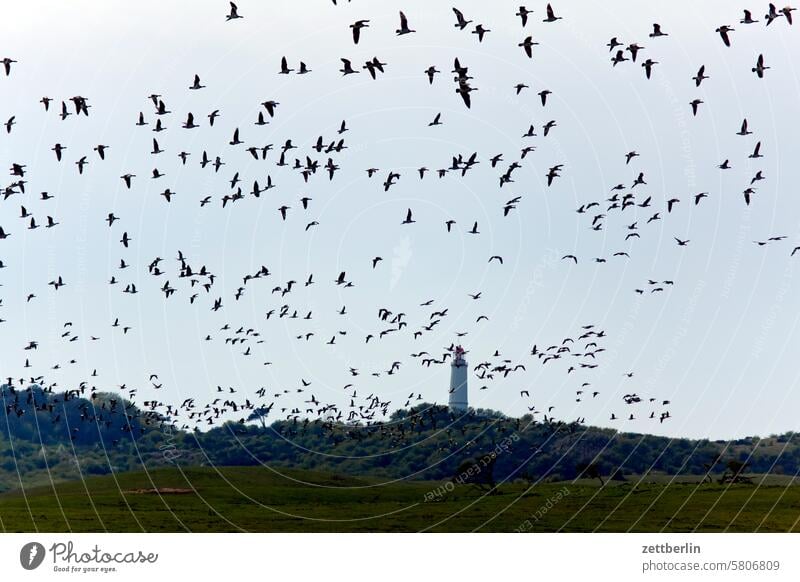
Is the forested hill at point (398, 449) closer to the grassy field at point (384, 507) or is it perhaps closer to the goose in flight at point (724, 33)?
the grassy field at point (384, 507)

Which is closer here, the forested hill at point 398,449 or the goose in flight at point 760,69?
the goose in flight at point 760,69

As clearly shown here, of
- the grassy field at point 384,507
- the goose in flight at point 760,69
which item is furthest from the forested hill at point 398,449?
the goose in flight at point 760,69

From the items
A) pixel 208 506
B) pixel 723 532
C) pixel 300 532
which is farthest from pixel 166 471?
pixel 723 532

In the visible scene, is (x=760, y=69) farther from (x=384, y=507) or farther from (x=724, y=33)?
(x=384, y=507)

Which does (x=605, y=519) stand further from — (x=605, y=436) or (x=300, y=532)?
(x=605, y=436)

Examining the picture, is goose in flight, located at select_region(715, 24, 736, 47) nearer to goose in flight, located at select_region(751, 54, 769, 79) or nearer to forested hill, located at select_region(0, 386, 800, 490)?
goose in flight, located at select_region(751, 54, 769, 79)

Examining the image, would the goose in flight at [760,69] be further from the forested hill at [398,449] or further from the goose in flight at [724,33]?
the forested hill at [398,449]

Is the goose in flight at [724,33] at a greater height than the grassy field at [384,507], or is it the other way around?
Answer: the goose in flight at [724,33]

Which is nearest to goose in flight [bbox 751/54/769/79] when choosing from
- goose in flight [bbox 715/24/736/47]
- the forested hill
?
goose in flight [bbox 715/24/736/47]
